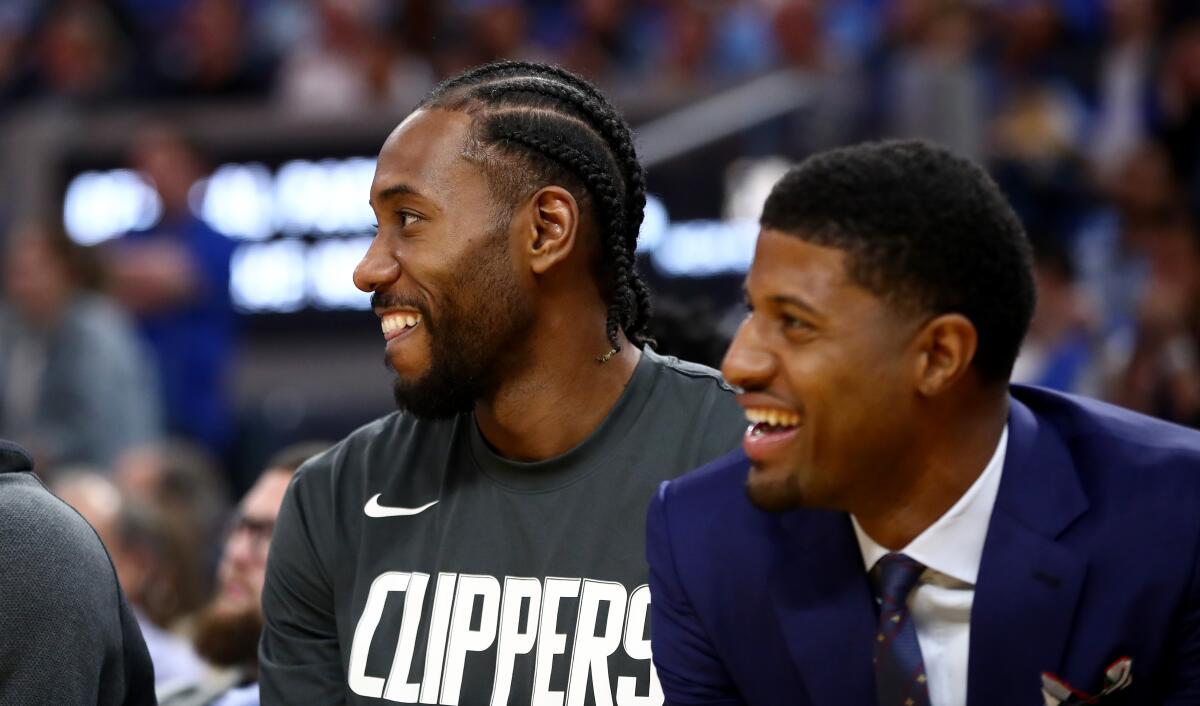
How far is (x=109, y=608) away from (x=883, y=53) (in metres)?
5.15

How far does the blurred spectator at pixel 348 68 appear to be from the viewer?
8062 mm

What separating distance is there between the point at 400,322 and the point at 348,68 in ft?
18.9

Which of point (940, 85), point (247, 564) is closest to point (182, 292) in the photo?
point (940, 85)

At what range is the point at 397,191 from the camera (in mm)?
2699

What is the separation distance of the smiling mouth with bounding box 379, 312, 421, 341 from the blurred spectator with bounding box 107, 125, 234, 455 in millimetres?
4490

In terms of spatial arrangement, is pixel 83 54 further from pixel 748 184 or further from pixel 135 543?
pixel 135 543

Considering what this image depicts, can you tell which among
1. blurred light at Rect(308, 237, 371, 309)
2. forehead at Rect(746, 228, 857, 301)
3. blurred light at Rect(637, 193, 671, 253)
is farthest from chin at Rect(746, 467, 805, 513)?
blurred light at Rect(308, 237, 371, 309)

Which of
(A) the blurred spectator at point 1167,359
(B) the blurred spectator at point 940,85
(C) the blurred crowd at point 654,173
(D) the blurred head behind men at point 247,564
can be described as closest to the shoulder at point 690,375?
(D) the blurred head behind men at point 247,564

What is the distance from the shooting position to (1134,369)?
521cm

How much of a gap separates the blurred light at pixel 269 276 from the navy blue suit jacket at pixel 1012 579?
492 cm

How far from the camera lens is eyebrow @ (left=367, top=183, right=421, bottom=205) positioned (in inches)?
106

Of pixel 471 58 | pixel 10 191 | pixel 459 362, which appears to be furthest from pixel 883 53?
pixel 459 362

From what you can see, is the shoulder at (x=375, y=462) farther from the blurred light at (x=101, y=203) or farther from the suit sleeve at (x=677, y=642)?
the blurred light at (x=101, y=203)

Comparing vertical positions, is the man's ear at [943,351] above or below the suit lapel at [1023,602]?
above
